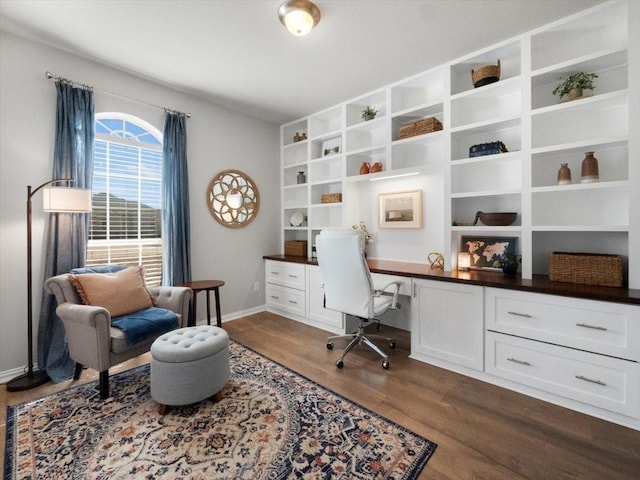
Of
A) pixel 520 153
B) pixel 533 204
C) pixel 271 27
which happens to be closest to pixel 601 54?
pixel 520 153

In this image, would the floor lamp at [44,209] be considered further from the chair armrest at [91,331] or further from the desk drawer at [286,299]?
the desk drawer at [286,299]

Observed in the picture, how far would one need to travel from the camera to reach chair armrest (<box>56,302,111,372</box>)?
6.69 ft

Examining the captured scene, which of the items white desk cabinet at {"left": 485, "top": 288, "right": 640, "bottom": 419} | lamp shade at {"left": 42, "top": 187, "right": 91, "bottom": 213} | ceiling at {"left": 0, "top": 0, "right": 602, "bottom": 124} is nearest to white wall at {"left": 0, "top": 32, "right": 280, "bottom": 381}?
ceiling at {"left": 0, "top": 0, "right": 602, "bottom": 124}

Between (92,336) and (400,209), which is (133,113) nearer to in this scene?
(92,336)

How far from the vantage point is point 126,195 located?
314 cm

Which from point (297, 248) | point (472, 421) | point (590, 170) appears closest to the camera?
point (472, 421)

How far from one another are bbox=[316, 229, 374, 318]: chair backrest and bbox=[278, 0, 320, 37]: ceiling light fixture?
156 centimetres

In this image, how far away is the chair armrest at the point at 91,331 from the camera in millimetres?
2039

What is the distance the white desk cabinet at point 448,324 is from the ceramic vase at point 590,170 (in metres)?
1.12

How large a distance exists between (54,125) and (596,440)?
4.55m

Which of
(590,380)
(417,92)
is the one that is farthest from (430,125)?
(590,380)

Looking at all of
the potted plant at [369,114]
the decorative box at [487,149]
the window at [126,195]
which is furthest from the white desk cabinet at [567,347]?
the window at [126,195]

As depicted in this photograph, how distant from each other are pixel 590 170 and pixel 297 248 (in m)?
3.17

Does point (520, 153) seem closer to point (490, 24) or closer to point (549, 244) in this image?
point (549, 244)
